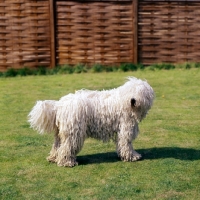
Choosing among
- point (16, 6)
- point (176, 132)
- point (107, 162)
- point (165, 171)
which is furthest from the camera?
point (16, 6)

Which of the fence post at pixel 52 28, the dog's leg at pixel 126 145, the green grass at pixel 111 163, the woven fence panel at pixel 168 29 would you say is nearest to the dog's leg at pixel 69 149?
the green grass at pixel 111 163

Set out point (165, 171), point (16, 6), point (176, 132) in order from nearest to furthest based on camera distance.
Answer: point (165, 171) → point (176, 132) → point (16, 6)

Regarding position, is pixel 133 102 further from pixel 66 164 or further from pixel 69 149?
pixel 66 164

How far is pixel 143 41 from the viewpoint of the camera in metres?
15.0

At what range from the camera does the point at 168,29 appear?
15031mm

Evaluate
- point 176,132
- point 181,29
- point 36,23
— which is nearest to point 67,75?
point 36,23

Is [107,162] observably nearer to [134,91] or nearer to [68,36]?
[134,91]

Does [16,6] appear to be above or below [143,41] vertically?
above

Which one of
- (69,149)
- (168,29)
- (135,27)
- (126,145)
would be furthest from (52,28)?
(69,149)

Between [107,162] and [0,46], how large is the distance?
28.1 ft

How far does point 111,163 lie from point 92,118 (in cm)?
66

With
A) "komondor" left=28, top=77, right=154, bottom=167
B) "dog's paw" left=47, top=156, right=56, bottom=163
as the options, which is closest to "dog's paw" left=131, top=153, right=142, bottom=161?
"komondor" left=28, top=77, right=154, bottom=167

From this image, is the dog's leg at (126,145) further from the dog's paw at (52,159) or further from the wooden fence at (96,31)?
the wooden fence at (96,31)

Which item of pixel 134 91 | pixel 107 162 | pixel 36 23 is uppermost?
pixel 36 23
